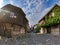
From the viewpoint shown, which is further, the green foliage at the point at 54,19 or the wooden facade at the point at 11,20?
the green foliage at the point at 54,19

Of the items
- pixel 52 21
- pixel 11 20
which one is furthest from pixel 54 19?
pixel 11 20

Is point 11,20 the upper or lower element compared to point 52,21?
upper

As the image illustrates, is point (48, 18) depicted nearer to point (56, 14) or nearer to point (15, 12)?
point (56, 14)

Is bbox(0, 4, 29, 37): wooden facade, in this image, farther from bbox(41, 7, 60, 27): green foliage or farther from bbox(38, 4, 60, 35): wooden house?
bbox(41, 7, 60, 27): green foliage

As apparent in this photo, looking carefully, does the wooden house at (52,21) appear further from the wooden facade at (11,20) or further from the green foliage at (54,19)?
the wooden facade at (11,20)

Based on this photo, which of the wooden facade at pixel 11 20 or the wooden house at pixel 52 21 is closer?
the wooden facade at pixel 11 20

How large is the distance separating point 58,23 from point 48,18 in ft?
13.6

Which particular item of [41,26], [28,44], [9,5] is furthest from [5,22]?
[28,44]

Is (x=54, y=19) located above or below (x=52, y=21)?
above

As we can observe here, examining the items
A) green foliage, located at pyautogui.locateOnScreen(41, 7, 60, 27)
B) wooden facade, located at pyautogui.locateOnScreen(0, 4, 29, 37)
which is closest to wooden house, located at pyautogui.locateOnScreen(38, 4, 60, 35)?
green foliage, located at pyautogui.locateOnScreen(41, 7, 60, 27)

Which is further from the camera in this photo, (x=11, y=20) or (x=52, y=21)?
(x=52, y=21)

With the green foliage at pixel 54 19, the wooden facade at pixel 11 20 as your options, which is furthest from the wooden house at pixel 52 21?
the wooden facade at pixel 11 20

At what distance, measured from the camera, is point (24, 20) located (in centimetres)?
2809

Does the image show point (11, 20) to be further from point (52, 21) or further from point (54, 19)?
point (54, 19)
